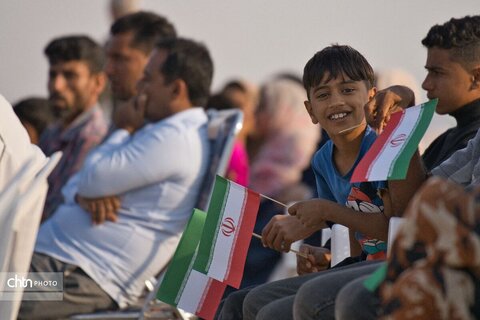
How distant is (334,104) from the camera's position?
355 centimetres

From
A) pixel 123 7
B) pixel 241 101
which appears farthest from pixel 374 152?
pixel 123 7

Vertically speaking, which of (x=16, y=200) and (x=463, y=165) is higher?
(x=463, y=165)

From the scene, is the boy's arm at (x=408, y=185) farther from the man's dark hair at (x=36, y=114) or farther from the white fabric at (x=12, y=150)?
the man's dark hair at (x=36, y=114)

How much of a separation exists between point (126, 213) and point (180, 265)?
167cm

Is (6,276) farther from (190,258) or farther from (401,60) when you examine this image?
(401,60)

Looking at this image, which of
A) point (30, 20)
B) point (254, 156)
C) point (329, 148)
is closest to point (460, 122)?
point (329, 148)

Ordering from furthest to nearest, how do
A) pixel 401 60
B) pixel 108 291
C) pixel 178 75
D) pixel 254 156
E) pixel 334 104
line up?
pixel 254 156, pixel 401 60, pixel 178 75, pixel 108 291, pixel 334 104

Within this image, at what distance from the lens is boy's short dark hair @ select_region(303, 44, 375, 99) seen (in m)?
3.57

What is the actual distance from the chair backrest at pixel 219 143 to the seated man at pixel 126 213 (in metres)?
0.04

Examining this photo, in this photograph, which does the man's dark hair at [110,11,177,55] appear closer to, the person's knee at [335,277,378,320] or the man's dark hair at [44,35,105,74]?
the man's dark hair at [44,35,105,74]

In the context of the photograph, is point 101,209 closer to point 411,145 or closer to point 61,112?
point 61,112

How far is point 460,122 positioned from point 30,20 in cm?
685

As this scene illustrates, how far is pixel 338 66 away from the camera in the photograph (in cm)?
358

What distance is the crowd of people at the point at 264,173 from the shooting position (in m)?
2.29
